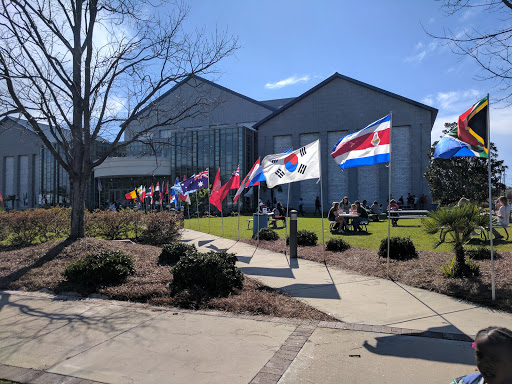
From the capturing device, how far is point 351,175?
42.3m

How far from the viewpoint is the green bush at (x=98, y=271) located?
24.7ft

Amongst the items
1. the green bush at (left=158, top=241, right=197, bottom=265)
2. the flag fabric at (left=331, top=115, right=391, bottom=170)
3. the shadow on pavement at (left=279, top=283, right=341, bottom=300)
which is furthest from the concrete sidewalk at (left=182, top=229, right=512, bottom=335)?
the flag fabric at (left=331, top=115, right=391, bottom=170)

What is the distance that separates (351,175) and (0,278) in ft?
123

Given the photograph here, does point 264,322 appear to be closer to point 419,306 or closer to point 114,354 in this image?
point 114,354

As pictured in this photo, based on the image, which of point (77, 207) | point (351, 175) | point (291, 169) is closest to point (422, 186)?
point (351, 175)

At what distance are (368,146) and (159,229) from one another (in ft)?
26.7

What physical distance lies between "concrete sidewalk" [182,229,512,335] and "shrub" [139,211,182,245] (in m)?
4.99

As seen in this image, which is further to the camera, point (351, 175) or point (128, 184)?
point (128, 184)

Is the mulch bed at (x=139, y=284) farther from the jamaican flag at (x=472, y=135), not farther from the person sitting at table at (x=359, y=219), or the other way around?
the person sitting at table at (x=359, y=219)

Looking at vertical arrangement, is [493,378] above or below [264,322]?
above

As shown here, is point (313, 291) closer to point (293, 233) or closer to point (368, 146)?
point (293, 233)

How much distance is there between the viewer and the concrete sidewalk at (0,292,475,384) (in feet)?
12.3

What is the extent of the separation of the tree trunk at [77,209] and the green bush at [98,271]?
349 cm

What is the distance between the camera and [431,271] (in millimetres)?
7906
